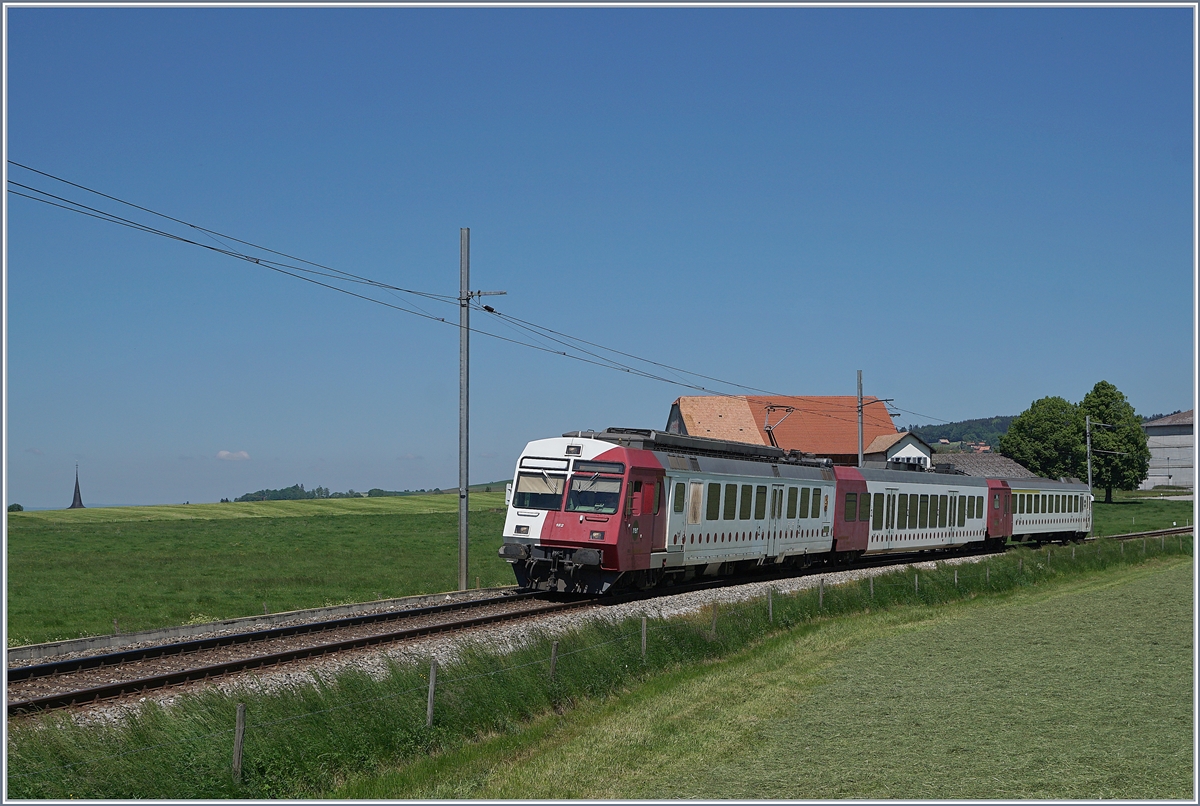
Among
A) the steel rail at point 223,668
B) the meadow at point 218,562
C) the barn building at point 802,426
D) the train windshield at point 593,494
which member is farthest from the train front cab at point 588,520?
the barn building at point 802,426

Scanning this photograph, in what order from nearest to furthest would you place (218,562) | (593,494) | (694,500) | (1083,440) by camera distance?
(593,494), (694,500), (218,562), (1083,440)

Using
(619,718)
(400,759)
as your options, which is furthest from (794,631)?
(400,759)

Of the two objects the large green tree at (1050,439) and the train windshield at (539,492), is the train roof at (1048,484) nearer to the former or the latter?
the train windshield at (539,492)

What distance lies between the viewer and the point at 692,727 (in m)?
14.0

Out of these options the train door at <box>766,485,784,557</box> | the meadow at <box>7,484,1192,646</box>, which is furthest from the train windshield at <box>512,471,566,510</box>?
the train door at <box>766,485,784,557</box>

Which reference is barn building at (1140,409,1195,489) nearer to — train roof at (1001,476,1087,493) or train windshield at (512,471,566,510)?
train roof at (1001,476,1087,493)

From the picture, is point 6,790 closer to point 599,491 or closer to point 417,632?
point 417,632

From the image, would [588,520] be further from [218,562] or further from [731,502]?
[218,562]

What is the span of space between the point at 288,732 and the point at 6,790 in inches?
108

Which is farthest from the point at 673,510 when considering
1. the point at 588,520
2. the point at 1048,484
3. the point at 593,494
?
the point at 1048,484

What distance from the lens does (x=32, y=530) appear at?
7006cm

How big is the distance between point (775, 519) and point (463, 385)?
30.7ft

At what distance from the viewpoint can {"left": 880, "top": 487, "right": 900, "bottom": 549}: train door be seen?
37.8m

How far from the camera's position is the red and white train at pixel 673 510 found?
77.9 feet
